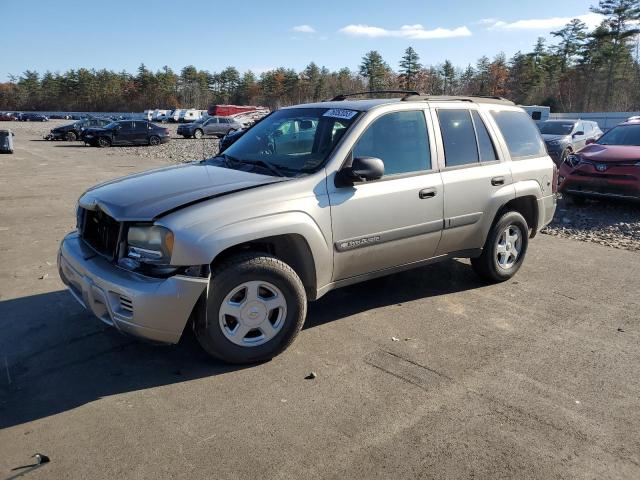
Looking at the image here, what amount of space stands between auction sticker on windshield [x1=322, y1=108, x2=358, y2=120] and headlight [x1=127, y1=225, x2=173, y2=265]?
1.87 meters

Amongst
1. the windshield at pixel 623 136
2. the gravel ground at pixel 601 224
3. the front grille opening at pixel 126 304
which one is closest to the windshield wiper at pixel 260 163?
the front grille opening at pixel 126 304

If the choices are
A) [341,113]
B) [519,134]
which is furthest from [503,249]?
[341,113]

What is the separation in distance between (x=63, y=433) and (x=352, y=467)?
5.38 feet

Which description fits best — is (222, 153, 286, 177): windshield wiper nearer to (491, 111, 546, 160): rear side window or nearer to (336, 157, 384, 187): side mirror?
(336, 157, 384, 187): side mirror

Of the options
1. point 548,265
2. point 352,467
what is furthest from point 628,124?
point 352,467

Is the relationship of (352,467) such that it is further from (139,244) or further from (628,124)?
(628,124)

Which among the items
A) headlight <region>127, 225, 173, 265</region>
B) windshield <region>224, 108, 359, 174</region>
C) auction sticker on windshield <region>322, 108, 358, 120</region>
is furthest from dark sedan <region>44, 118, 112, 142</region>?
headlight <region>127, 225, 173, 265</region>

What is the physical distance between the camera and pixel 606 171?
937cm

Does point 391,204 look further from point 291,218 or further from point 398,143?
point 291,218

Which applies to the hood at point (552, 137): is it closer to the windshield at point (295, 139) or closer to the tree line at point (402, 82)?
the windshield at point (295, 139)

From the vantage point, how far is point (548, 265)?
6391 mm

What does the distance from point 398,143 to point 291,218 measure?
1.37m

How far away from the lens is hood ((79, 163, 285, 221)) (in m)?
3.49

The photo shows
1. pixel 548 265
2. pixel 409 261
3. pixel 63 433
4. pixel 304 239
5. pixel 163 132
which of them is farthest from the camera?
pixel 163 132
